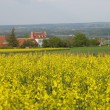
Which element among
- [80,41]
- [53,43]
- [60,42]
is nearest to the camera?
[53,43]

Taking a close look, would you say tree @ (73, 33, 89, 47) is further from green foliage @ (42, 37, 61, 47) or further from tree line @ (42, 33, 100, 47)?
green foliage @ (42, 37, 61, 47)

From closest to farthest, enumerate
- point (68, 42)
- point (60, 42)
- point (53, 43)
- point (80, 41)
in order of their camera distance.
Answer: point (53, 43)
point (60, 42)
point (68, 42)
point (80, 41)

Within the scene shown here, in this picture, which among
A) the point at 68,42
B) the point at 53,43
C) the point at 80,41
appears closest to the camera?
the point at 53,43

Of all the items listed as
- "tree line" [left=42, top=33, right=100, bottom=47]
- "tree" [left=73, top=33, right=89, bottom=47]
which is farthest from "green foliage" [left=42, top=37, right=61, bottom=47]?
"tree" [left=73, top=33, right=89, bottom=47]

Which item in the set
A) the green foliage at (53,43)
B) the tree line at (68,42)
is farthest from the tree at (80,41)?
the green foliage at (53,43)

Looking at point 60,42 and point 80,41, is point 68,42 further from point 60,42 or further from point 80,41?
point 80,41

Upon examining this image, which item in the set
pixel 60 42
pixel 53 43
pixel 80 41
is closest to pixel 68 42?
pixel 60 42

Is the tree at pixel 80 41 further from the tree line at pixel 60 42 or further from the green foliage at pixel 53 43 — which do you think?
the green foliage at pixel 53 43

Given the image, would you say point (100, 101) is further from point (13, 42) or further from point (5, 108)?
point (13, 42)

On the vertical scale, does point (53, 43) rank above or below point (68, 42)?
above

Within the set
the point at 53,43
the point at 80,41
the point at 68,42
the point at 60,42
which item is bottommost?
the point at 80,41

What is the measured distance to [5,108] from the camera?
5934 mm

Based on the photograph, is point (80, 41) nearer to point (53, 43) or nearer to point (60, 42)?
point (60, 42)

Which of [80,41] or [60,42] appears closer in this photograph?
[60,42]
